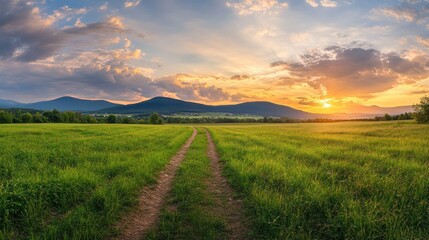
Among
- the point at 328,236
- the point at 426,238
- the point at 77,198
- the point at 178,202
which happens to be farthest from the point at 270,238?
the point at 77,198

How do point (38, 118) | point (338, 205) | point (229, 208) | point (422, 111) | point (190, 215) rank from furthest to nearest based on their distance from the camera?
1. point (38, 118)
2. point (422, 111)
3. point (229, 208)
4. point (190, 215)
5. point (338, 205)

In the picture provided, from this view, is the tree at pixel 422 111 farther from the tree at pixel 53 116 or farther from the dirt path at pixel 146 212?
the tree at pixel 53 116

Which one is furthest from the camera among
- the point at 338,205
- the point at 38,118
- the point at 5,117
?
the point at 38,118

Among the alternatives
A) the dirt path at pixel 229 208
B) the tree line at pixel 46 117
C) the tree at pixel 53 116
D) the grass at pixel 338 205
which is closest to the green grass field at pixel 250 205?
the grass at pixel 338 205

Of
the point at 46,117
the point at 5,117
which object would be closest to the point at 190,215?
the point at 5,117

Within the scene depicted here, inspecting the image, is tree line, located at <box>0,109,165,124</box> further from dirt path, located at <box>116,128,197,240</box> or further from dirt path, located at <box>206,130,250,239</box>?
A: dirt path, located at <box>206,130,250,239</box>

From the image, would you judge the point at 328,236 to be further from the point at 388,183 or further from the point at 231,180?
the point at 231,180

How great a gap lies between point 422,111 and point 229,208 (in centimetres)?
A: 6930

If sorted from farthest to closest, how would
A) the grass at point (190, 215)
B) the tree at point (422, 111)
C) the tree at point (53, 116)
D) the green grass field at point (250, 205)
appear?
the tree at point (53, 116), the tree at point (422, 111), the grass at point (190, 215), the green grass field at point (250, 205)

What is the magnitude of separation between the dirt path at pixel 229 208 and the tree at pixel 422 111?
218 ft

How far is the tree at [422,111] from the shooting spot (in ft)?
181

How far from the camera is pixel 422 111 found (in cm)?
5581

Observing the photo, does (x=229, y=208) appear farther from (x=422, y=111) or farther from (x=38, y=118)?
(x=38, y=118)

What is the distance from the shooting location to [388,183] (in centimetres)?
721
